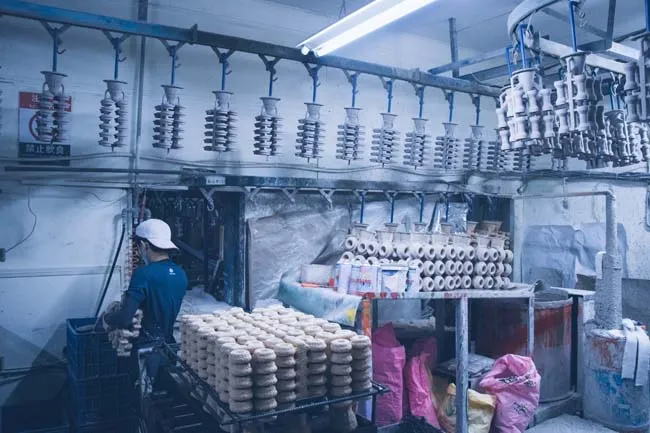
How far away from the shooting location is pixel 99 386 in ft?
11.2

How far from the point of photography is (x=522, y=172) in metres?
5.82

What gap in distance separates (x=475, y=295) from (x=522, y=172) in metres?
2.35

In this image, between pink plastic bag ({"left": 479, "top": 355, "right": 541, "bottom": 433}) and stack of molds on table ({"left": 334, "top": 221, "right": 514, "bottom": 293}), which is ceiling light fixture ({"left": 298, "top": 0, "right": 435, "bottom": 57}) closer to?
stack of molds on table ({"left": 334, "top": 221, "right": 514, "bottom": 293})

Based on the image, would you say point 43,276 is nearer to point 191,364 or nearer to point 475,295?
point 191,364

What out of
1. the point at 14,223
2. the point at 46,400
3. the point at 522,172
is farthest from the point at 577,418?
the point at 14,223

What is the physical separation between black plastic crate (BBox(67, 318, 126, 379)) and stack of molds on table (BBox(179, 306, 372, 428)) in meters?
1.07

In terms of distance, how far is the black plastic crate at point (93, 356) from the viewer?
11.2 feet

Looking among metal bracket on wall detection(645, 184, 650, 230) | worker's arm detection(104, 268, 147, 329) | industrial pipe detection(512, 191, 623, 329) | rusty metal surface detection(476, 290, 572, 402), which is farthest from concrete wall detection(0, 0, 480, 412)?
metal bracket on wall detection(645, 184, 650, 230)

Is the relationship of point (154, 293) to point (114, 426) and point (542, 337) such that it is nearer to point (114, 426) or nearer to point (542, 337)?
point (114, 426)

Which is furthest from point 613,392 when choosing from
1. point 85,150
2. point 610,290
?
point 85,150

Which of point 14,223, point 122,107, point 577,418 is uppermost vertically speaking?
point 122,107

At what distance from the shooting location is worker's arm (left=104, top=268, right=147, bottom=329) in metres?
3.03

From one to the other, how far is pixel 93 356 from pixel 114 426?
0.50 m

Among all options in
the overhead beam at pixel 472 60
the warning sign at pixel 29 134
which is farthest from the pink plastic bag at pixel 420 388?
the warning sign at pixel 29 134
